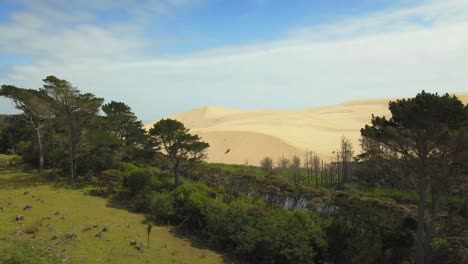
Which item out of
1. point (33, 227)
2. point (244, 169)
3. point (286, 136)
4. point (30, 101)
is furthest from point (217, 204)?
point (286, 136)


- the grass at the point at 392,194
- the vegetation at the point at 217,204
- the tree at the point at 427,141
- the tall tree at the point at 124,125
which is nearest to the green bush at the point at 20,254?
the vegetation at the point at 217,204

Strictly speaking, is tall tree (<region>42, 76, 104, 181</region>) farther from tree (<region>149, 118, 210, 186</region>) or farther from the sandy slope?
the sandy slope

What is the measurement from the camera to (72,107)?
34.7m

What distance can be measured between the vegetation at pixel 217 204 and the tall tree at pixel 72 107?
0.31 feet

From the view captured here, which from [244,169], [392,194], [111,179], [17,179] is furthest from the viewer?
[244,169]

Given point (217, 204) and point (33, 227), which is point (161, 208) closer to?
point (217, 204)

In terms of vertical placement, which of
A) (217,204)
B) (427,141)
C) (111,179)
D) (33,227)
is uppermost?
(427,141)

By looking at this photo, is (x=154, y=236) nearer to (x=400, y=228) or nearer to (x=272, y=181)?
(x=400, y=228)

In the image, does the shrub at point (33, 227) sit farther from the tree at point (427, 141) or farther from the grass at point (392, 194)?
the grass at point (392, 194)

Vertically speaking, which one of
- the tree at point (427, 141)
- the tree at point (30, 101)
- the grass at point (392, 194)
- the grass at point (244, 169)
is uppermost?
the tree at point (30, 101)

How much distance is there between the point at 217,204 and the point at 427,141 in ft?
43.3

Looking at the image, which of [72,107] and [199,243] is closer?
[199,243]

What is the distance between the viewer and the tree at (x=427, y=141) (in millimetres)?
17266

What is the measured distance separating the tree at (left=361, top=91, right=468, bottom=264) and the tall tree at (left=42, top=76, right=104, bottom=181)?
2660cm
